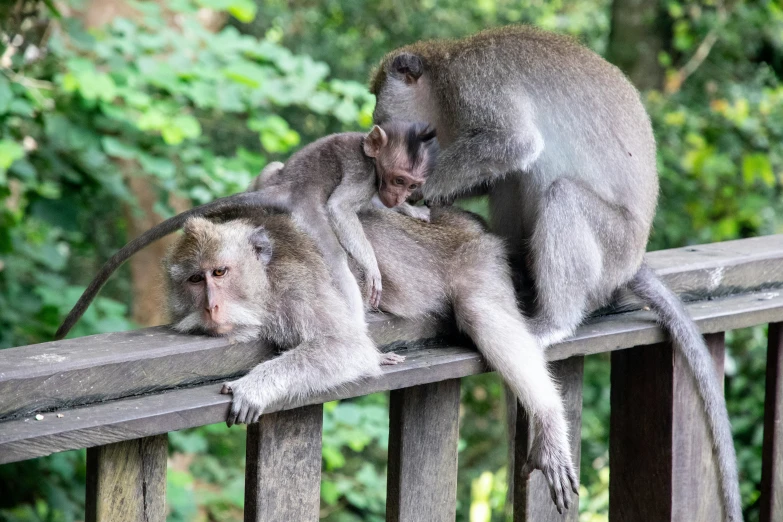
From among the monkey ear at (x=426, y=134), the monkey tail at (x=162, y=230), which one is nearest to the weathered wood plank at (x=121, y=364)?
the monkey tail at (x=162, y=230)

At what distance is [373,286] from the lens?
244 cm

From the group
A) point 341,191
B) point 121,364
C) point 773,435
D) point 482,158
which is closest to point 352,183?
point 341,191

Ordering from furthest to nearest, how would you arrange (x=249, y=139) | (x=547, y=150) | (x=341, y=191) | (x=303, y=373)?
(x=249, y=139)
(x=547, y=150)
(x=341, y=191)
(x=303, y=373)

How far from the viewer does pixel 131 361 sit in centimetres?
166

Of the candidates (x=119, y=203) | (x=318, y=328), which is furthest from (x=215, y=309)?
(x=119, y=203)

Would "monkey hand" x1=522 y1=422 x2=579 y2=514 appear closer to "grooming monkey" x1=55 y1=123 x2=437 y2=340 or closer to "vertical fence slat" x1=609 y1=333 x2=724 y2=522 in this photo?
"vertical fence slat" x1=609 y1=333 x2=724 y2=522

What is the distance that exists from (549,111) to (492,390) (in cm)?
502

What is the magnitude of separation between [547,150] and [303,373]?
1.44 meters

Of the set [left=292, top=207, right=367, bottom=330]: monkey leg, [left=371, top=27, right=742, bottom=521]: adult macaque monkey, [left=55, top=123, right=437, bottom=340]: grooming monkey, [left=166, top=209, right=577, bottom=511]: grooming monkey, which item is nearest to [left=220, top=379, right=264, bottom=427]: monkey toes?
[left=166, top=209, right=577, bottom=511]: grooming monkey

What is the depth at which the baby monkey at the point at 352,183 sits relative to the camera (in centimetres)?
250

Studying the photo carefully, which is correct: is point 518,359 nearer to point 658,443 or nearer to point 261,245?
point 658,443

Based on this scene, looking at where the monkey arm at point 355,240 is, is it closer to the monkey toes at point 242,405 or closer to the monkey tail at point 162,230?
the monkey tail at point 162,230

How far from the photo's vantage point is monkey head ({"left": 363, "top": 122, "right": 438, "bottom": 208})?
2775 millimetres

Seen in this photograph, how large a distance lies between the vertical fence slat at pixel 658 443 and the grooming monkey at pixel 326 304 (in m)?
0.22
